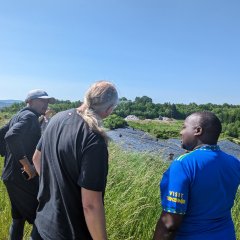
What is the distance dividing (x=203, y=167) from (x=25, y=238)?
3073 mm

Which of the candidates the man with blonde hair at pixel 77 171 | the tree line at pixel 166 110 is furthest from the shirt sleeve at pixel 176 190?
the tree line at pixel 166 110

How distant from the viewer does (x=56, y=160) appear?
2.70 meters

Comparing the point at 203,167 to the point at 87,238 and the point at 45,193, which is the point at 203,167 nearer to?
the point at 87,238

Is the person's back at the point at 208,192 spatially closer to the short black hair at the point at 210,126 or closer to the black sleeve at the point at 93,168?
the short black hair at the point at 210,126

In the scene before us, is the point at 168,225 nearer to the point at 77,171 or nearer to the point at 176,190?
the point at 176,190

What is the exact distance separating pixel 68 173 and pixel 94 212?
322 millimetres

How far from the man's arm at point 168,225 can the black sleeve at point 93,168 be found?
1.67 feet

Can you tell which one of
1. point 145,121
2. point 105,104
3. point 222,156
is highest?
point 105,104

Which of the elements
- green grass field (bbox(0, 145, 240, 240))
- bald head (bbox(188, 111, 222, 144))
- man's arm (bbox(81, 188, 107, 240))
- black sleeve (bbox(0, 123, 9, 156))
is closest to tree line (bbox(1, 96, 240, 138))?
green grass field (bbox(0, 145, 240, 240))

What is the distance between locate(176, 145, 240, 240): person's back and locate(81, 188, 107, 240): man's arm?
1.88ft

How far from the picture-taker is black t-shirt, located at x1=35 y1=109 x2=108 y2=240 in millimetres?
2512

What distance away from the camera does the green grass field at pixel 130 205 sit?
195 inches

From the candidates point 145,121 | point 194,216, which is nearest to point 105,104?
point 194,216

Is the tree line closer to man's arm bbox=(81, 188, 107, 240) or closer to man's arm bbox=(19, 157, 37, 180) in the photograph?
man's arm bbox=(19, 157, 37, 180)
